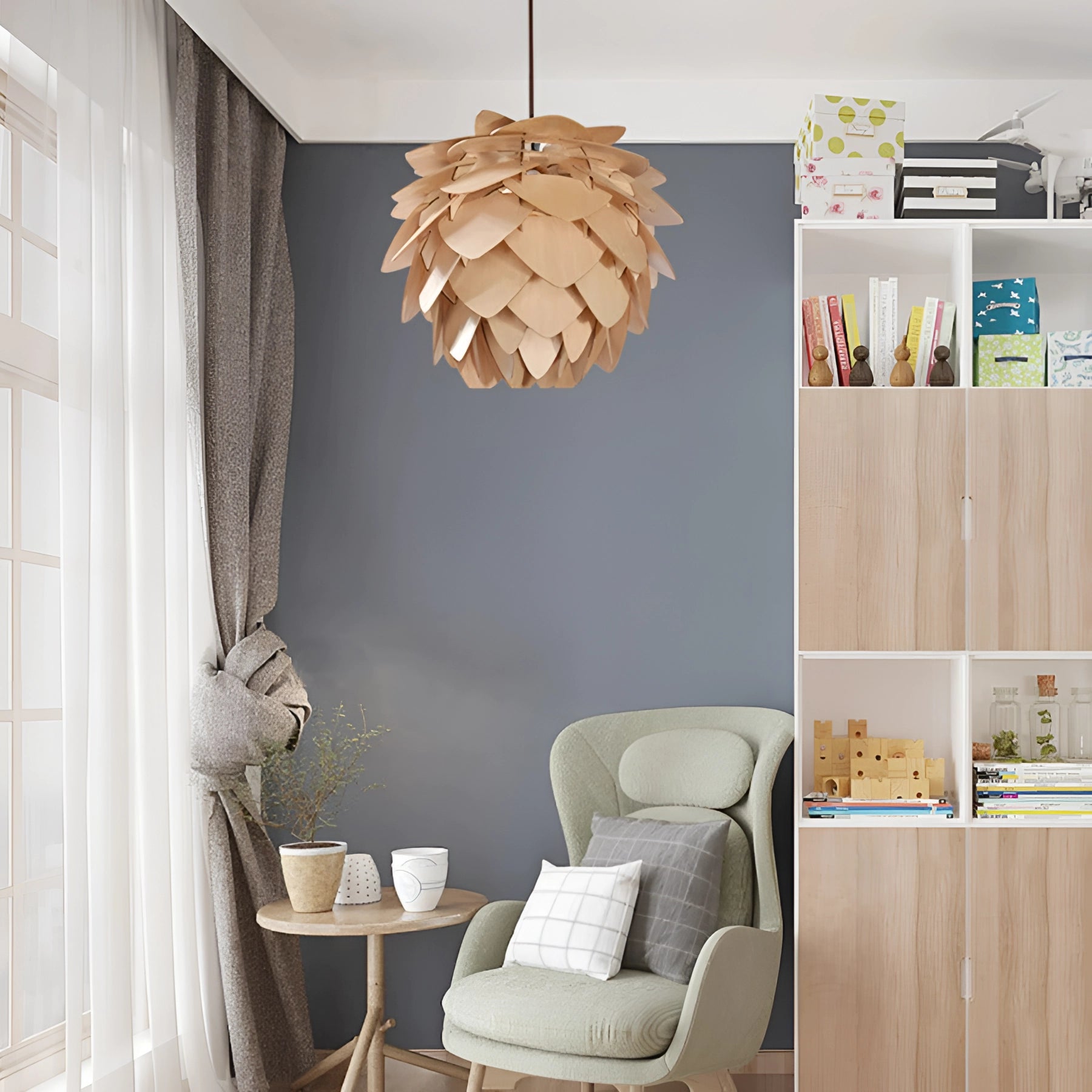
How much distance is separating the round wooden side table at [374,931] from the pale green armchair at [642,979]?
11cm

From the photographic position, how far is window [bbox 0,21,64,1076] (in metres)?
2.14

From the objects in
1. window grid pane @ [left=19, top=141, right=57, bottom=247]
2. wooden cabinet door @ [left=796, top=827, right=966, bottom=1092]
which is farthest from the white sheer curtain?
wooden cabinet door @ [left=796, top=827, right=966, bottom=1092]

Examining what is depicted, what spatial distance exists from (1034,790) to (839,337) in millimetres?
1238

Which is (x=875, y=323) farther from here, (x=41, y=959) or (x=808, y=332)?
(x=41, y=959)

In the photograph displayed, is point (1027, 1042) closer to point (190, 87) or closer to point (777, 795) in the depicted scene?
point (777, 795)

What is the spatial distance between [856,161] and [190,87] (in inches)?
64.4

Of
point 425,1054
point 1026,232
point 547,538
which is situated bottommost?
point 425,1054

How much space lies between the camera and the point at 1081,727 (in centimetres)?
308

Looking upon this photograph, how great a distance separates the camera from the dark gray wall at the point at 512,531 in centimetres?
322

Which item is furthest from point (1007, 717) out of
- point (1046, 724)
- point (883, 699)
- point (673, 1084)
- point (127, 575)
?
point (127, 575)

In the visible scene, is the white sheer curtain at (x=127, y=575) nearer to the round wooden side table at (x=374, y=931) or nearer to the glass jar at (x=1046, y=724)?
the round wooden side table at (x=374, y=931)

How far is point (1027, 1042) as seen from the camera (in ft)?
9.04

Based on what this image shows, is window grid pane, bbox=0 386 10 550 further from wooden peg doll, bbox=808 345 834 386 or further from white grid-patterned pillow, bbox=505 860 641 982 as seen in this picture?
wooden peg doll, bbox=808 345 834 386

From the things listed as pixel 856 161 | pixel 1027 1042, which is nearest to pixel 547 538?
pixel 856 161
